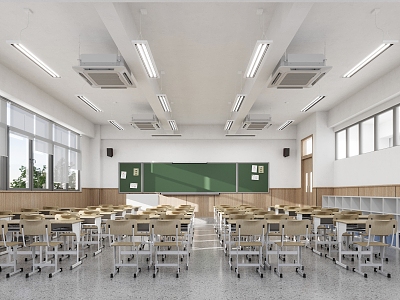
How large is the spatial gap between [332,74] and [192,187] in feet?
31.5

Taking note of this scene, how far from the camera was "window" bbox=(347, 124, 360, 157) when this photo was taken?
42.7ft

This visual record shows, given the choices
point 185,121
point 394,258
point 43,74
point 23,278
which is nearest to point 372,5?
point 394,258

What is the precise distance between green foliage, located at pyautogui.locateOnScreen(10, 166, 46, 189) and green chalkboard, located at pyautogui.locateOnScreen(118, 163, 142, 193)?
5487 mm

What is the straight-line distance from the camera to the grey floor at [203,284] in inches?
204

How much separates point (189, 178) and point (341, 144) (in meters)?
6.83

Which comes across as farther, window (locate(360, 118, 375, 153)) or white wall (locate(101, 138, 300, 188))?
white wall (locate(101, 138, 300, 188))

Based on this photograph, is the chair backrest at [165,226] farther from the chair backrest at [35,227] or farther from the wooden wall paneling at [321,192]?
the wooden wall paneling at [321,192]

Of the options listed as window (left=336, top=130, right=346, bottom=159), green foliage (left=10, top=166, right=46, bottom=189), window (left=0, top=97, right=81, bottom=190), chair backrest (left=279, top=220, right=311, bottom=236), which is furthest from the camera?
window (left=336, top=130, right=346, bottom=159)

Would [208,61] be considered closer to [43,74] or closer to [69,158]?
[43,74]

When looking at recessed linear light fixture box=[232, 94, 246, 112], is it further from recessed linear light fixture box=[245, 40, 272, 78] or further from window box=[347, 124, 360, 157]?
window box=[347, 124, 360, 157]

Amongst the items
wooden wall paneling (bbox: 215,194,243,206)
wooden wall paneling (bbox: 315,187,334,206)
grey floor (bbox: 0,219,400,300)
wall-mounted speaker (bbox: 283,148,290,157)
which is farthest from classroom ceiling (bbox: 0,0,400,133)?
wooden wall paneling (bbox: 215,194,243,206)

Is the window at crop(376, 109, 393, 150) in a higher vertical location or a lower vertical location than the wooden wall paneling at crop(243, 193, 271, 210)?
higher

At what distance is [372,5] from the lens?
249 inches

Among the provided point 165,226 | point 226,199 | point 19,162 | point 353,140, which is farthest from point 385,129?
point 19,162
